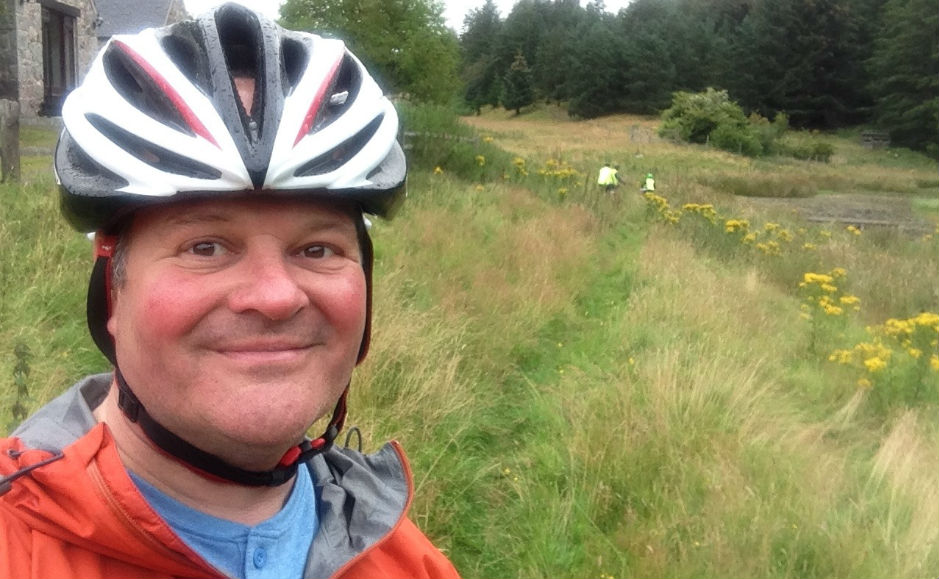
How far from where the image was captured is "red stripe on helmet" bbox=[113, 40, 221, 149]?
143 cm

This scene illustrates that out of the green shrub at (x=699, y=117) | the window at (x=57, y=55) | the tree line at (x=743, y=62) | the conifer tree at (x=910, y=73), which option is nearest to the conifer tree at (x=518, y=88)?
the tree line at (x=743, y=62)

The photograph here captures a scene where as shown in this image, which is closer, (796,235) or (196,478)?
(196,478)

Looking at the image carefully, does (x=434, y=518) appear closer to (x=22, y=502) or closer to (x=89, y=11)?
(x=22, y=502)

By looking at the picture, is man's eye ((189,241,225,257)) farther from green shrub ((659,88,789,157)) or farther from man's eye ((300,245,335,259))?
green shrub ((659,88,789,157))

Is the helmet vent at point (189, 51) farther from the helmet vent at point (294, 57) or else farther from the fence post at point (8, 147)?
the fence post at point (8, 147)

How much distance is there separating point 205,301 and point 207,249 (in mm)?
89

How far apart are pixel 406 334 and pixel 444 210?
464 cm

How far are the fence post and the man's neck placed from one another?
6.48 m

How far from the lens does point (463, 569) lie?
383 cm

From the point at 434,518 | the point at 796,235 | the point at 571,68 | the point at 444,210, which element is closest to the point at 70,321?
the point at 434,518

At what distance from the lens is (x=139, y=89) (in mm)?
1546

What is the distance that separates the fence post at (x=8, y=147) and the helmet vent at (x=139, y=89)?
637 cm

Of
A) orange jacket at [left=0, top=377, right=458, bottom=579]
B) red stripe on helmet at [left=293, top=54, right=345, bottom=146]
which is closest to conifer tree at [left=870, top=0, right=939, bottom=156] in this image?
red stripe on helmet at [left=293, top=54, right=345, bottom=146]

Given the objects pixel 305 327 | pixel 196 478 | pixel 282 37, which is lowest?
pixel 196 478
